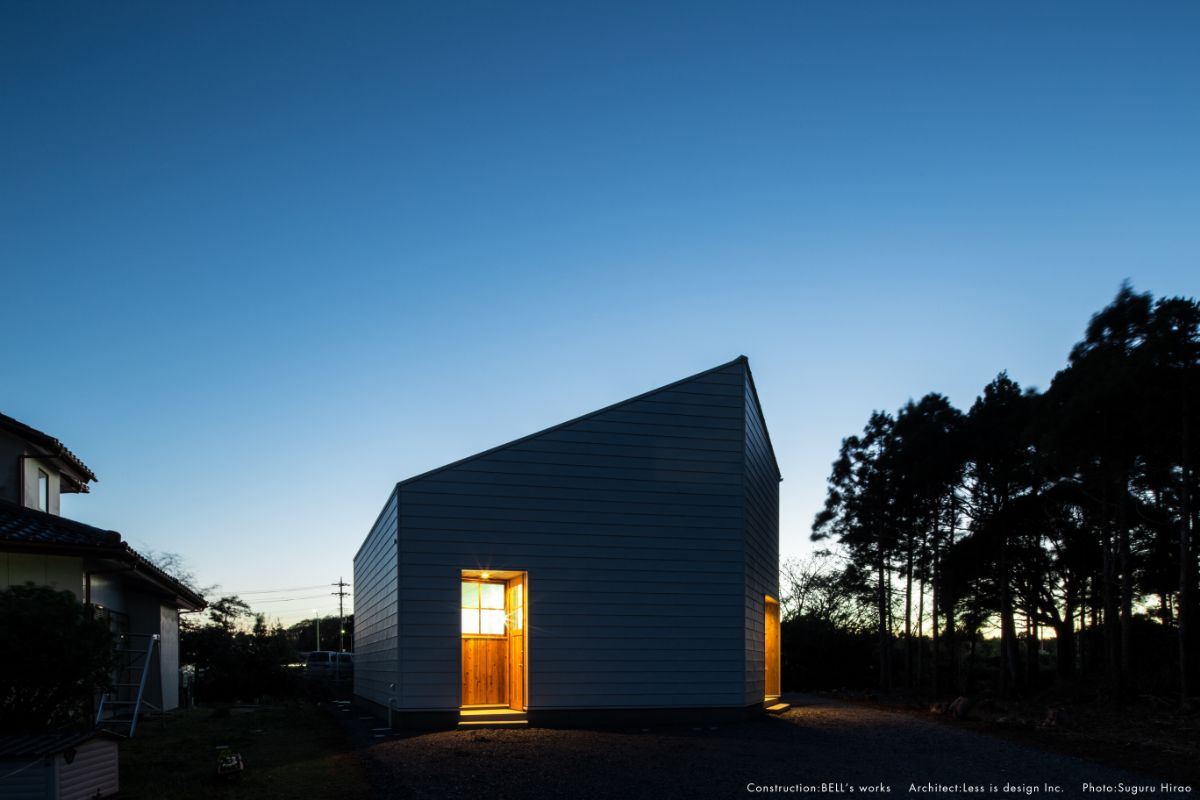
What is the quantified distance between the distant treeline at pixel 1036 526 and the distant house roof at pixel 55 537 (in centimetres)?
1618

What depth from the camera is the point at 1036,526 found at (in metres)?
23.8

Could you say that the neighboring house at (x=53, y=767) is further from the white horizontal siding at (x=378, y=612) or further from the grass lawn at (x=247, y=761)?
the white horizontal siding at (x=378, y=612)

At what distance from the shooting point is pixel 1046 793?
8.36 metres

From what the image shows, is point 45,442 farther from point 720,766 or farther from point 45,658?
point 720,766

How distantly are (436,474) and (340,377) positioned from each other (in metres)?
5.16

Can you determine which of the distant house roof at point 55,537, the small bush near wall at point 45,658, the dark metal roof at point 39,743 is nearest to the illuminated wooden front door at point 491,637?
the distant house roof at point 55,537

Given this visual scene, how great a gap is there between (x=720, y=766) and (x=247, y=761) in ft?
16.9

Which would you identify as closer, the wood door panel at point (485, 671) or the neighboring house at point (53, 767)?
the neighboring house at point (53, 767)

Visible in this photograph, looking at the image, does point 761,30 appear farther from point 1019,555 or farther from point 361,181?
point 1019,555

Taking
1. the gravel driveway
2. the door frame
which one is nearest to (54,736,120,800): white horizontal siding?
the gravel driveway

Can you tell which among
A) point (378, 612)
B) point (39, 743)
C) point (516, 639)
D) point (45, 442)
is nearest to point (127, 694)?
point (378, 612)

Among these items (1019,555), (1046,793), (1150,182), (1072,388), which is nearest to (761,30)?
(1150,182)

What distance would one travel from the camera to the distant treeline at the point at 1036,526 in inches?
662

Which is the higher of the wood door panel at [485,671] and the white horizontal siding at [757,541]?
the white horizontal siding at [757,541]
